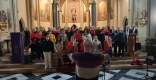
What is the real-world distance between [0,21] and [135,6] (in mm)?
10086

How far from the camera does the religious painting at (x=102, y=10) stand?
61.8ft

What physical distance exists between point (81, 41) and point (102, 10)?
12193 mm

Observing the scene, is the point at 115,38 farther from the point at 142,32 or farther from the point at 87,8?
the point at 87,8

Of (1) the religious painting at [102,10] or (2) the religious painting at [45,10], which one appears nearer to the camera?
(1) the religious painting at [102,10]

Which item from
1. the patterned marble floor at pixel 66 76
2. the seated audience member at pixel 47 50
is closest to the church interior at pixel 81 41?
the patterned marble floor at pixel 66 76

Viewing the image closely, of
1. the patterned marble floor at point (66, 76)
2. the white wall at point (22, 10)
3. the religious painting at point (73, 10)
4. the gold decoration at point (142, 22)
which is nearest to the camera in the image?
the patterned marble floor at point (66, 76)

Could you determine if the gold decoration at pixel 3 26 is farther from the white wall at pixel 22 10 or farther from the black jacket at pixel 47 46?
the black jacket at pixel 47 46

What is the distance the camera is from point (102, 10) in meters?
19.4

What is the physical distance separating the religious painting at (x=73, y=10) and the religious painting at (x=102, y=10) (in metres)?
4.64

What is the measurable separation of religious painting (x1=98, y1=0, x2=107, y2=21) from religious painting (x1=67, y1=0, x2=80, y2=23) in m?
4.64

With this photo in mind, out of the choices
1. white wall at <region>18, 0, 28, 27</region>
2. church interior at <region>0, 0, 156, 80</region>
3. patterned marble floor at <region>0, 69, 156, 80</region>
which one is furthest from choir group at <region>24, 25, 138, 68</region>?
white wall at <region>18, 0, 28, 27</region>

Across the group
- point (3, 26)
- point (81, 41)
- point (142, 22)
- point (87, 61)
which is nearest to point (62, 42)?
point (81, 41)

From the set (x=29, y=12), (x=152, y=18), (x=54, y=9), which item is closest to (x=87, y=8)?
(x=54, y=9)

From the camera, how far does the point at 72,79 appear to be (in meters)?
6.39
